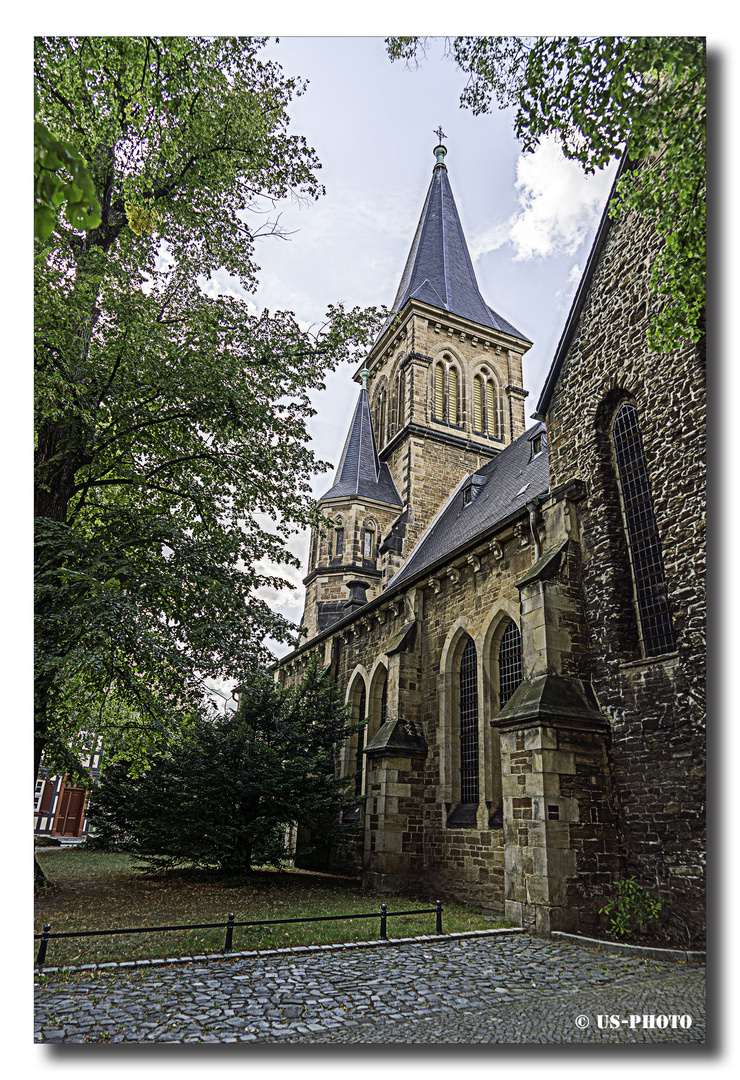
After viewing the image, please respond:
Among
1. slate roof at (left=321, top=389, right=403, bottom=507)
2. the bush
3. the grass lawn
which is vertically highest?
slate roof at (left=321, top=389, right=403, bottom=507)

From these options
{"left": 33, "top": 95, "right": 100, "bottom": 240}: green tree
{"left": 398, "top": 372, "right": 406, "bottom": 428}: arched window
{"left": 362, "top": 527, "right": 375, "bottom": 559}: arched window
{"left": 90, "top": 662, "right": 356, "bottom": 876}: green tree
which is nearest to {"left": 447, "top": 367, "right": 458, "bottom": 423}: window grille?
{"left": 398, "top": 372, "right": 406, "bottom": 428}: arched window

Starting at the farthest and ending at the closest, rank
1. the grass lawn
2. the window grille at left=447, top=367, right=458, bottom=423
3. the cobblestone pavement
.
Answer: the window grille at left=447, top=367, right=458, bottom=423
the grass lawn
the cobblestone pavement

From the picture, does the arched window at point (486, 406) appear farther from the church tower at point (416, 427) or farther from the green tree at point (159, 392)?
the green tree at point (159, 392)

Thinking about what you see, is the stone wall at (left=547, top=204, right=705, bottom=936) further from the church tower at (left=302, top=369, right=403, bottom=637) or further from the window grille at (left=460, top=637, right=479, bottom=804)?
the church tower at (left=302, top=369, right=403, bottom=637)

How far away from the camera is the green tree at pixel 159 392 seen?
7117mm

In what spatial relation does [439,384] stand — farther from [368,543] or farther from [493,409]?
[368,543]

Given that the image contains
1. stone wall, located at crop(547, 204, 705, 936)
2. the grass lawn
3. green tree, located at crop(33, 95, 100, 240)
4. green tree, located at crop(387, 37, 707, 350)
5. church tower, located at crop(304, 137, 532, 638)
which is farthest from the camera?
church tower, located at crop(304, 137, 532, 638)

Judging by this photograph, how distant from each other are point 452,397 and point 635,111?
20760mm

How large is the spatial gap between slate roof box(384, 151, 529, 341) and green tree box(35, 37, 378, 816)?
18.1 m

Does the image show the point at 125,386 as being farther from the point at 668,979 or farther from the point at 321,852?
the point at 321,852

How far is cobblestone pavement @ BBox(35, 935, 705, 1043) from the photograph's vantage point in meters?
4.10

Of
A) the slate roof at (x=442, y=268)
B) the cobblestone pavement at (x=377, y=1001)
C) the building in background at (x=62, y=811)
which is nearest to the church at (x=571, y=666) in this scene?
the cobblestone pavement at (x=377, y=1001)

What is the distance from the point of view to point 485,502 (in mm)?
16531

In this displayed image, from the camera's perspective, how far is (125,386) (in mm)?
8164
